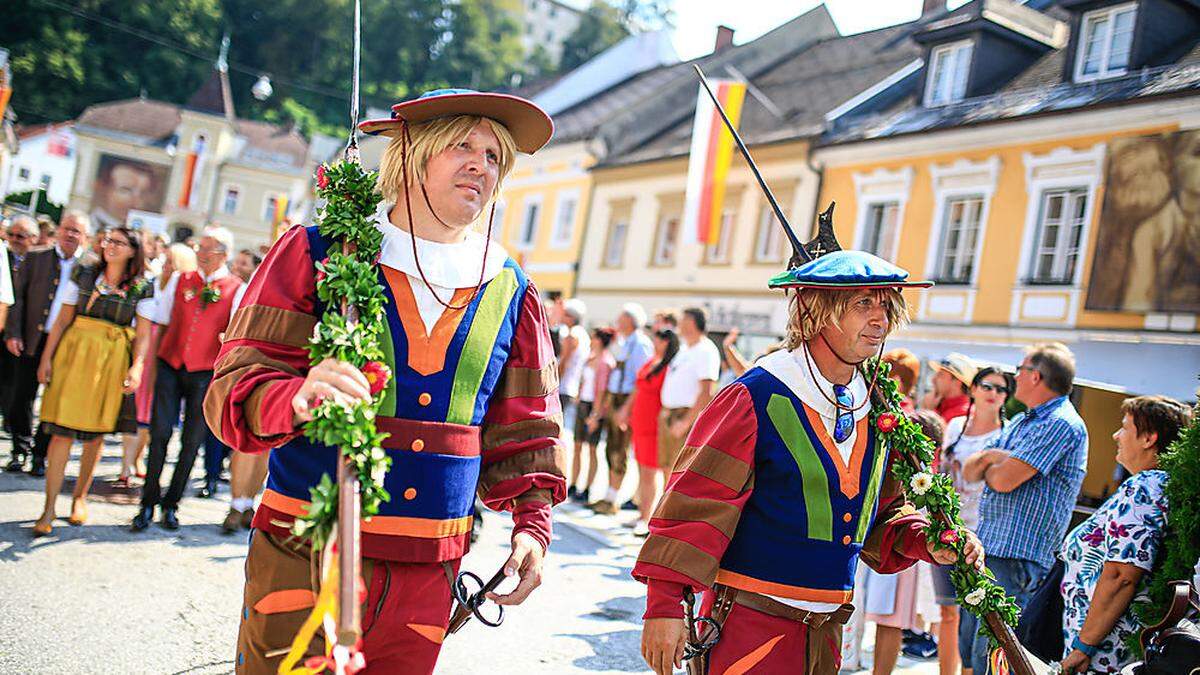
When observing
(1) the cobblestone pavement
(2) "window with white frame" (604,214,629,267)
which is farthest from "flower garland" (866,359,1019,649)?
(2) "window with white frame" (604,214,629,267)

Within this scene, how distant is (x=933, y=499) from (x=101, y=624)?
399 centimetres

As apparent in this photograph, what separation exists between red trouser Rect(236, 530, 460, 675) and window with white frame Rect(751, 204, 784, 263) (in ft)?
66.3

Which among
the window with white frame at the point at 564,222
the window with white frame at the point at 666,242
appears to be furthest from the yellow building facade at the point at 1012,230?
the window with white frame at the point at 564,222

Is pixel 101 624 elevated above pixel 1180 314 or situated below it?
below

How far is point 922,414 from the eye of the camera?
19.9ft

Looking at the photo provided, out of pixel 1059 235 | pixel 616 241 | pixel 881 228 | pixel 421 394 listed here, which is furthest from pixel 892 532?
pixel 616 241

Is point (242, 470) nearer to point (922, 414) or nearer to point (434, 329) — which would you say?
point (922, 414)

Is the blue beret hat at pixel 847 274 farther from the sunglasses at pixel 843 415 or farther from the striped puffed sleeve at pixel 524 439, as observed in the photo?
the striped puffed sleeve at pixel 524 439

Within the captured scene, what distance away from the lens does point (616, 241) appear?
28.0 m

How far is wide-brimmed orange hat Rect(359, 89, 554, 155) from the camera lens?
2.79 meters

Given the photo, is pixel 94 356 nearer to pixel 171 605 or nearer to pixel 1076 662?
pixel 171 605

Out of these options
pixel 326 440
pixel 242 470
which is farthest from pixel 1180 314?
pixel 326 440

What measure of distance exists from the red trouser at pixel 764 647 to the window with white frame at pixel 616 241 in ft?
80.1

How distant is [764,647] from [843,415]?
764 mm
